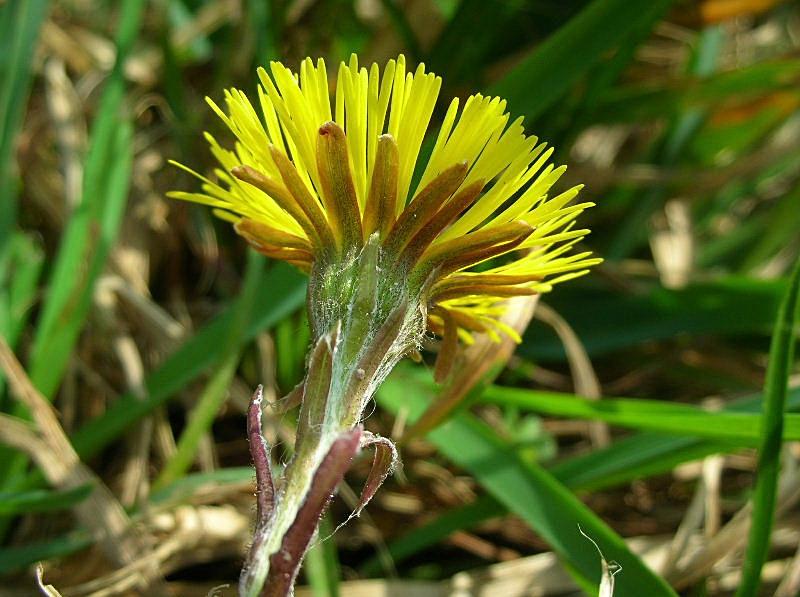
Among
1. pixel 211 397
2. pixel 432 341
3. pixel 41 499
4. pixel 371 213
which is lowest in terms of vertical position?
pixel 41 499

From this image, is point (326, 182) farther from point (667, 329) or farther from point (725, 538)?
point (667, 329)

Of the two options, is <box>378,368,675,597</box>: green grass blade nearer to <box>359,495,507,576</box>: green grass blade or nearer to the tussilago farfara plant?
<box>359,495,507,576</box>: green grass blade

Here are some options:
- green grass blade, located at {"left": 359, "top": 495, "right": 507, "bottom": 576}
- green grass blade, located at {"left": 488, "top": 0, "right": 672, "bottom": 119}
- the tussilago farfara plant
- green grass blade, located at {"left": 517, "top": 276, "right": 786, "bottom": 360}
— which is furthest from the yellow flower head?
green grass blade, located at {"left": 517, "top": 276, "right": 786, "bottom": 360}

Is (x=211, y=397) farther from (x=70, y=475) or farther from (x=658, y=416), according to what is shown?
(x=658, y=416)

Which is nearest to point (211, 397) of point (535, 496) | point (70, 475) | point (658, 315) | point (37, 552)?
point (70, 475)

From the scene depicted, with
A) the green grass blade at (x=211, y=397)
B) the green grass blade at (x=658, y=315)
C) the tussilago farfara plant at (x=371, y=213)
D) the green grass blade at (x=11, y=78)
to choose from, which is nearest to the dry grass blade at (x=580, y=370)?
the green grass blade at (x=658, y=315)

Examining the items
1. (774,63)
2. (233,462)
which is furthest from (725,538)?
(774,63)
